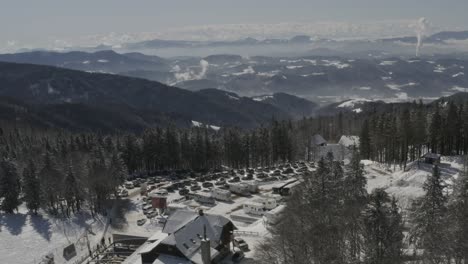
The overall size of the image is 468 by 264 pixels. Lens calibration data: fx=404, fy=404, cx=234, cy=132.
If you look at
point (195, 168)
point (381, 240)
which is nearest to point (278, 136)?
point (195, 168)

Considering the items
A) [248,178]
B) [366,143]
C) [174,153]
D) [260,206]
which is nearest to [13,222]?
[260,206]

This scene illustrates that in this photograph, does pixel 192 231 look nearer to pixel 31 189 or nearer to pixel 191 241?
pixel 191 241

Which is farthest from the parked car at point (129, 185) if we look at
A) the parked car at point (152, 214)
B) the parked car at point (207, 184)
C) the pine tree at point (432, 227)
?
the pine tree at point (432, 227)

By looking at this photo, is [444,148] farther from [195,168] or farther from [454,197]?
[195,168]

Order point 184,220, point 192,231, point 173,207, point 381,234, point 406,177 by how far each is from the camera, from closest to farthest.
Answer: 1. point 381,234
2. point 192,231
3. point 184,220
4. point 406,177
5. point 173,207

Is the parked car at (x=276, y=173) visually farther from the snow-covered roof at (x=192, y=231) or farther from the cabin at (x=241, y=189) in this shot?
the snow-covered roof at (x=192, y=231)

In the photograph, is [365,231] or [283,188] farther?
[283,188]

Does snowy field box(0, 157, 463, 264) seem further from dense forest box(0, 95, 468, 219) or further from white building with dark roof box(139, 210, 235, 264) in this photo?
white building with dark roof box(139, 210, 235, 264)

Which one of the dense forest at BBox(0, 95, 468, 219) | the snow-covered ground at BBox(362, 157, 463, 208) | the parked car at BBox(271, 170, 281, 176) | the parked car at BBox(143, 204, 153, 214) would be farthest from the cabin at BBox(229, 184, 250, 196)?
the dense forest at BBox(0, 95, 468, 219)
